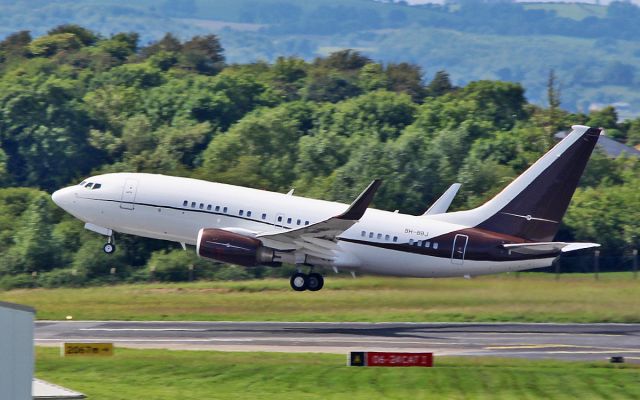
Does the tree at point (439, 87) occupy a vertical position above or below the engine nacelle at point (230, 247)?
above

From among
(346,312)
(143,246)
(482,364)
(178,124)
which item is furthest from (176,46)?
(482,364)

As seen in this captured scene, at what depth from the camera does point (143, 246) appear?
226ft

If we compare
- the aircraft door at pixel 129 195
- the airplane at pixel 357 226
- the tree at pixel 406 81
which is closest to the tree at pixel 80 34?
the tree at pixel 406 81

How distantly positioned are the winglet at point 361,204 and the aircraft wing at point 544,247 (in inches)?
266

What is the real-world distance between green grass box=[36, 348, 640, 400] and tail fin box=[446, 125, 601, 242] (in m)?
9.58

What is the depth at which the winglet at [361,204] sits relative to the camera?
4865 cm

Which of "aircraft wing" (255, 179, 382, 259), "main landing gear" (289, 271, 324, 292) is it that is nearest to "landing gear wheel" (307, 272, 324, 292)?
"main landing gear" (289, 271, 324, 292)

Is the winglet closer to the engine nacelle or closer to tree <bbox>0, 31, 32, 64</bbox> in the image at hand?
the engine nacelle

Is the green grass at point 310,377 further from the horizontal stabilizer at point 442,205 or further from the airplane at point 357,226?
the horizontal stabilizer at point 442,205

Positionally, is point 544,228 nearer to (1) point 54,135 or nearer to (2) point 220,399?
(2) point 220,399

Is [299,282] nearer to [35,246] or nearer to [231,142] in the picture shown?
[35,246]

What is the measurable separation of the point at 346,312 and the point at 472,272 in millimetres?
5684

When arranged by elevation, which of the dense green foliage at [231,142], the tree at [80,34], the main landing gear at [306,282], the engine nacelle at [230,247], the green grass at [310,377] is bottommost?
the green grass at [310,377]

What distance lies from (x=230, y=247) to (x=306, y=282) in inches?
162
